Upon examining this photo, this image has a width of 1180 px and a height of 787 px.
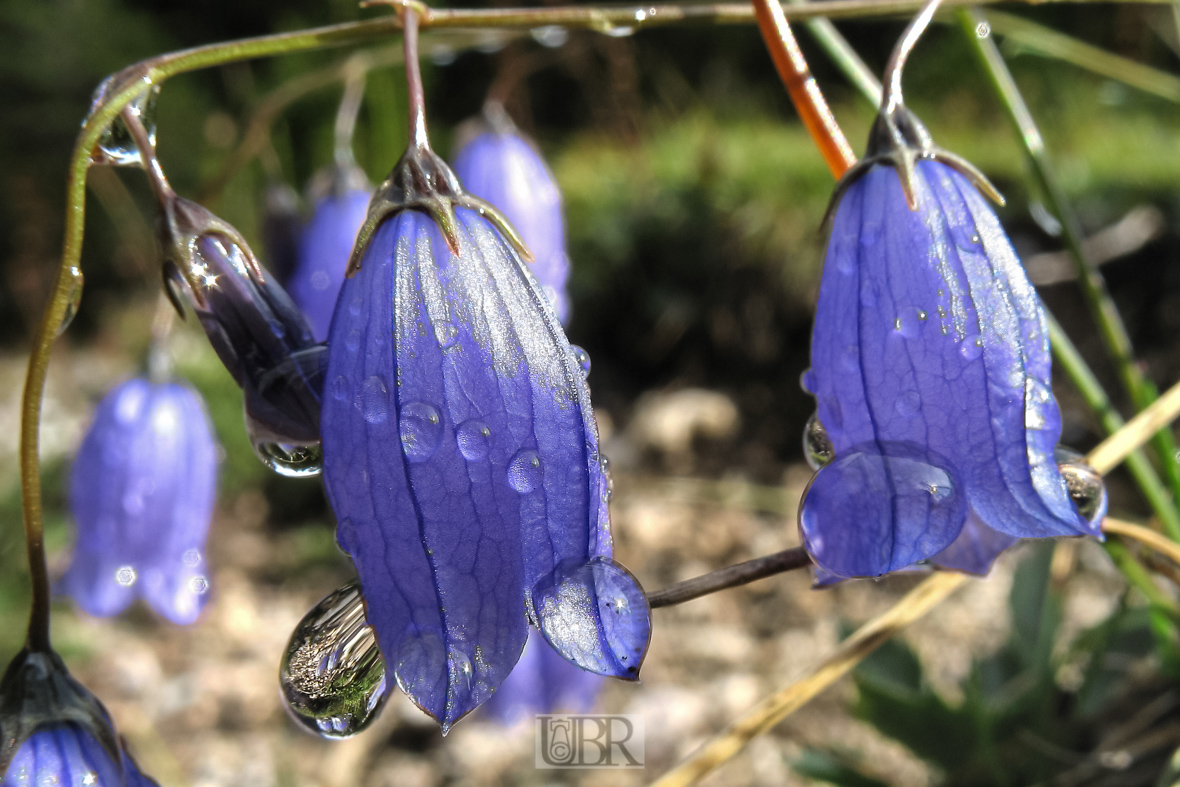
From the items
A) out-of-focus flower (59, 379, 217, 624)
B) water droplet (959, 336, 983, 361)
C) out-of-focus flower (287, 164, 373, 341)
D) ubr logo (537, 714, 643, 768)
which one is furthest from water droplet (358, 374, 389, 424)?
out-of-focus flower (59, 379, 217, 624)

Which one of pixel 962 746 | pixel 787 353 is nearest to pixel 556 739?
pixel 962 746

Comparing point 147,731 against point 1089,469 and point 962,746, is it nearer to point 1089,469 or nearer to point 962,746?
point 962,746

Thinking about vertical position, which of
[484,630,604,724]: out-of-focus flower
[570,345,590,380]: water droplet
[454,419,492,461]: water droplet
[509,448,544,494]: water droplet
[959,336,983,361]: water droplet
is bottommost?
[484,630,604,724]: out-of-focus flower

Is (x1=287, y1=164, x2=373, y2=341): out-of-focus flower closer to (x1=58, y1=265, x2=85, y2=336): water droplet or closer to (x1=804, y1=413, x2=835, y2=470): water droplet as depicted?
(x1=58, y1=265, x2=85, y2=336): water droplet

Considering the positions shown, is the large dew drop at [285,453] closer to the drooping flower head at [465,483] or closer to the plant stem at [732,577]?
the drooping flower head at [465,483]

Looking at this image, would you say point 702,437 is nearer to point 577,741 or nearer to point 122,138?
point 577,741

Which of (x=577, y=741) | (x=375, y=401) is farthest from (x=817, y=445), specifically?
(x=577, y=741)
